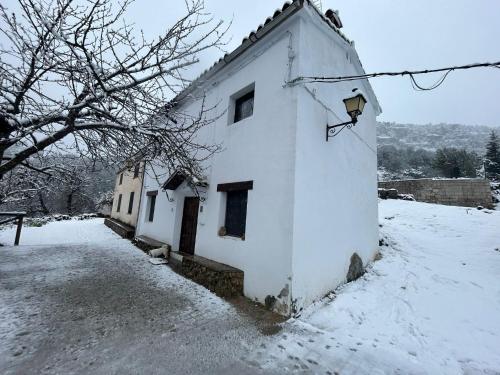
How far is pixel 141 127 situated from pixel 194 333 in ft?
10.3

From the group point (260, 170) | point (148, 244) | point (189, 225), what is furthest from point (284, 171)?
point (148, 244)

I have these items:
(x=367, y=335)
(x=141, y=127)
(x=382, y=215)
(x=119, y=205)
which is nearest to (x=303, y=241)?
(x=367, y=335)

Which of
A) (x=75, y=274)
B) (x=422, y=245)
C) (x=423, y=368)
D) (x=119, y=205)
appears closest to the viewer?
(x=423, y=368)

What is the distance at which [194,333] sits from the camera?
3566 mm

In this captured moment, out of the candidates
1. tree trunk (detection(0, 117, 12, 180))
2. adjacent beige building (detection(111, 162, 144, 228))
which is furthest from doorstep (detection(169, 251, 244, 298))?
adjacent beige building (detection(111, 162, 144, 228))

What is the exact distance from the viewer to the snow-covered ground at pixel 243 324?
Result: 117 inches

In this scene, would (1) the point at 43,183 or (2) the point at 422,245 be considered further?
(2) the point at 422,245

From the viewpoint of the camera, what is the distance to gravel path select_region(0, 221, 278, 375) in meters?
2.79

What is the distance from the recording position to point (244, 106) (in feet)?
21.6

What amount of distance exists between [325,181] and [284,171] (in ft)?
4.38

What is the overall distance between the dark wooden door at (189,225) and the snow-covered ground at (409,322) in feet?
13.9

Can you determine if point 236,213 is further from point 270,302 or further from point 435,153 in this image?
point 435,153

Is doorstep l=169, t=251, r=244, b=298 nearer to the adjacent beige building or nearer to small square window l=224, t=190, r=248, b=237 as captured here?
small square window l=224, t=190, r=248, b=237

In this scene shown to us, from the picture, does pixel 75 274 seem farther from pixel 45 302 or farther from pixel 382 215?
pixel 382 215
